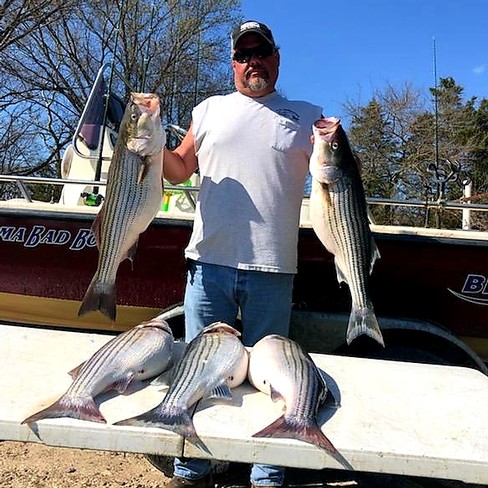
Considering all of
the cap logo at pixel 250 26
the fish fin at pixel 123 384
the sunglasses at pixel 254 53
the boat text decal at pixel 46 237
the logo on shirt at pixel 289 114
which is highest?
the cap logo at pixel 250 26

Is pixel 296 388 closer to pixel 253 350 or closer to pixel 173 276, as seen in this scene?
pixel 253 350

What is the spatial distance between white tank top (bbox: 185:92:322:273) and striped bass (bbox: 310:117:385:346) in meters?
0.17

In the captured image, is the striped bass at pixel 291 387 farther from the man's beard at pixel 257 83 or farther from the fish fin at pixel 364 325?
the man's beard at pixel 257 83

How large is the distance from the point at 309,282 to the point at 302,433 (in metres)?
1.74

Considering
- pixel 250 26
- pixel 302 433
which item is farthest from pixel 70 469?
pixel 250 26

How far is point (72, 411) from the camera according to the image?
6.44 ft

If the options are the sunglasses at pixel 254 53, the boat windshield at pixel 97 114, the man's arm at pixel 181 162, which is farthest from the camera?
the boat windshield at pixel 97 114

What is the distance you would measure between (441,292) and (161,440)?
214 centimetres

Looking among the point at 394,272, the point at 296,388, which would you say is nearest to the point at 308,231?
the point at 394,272

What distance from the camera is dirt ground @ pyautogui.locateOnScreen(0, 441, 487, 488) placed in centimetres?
347

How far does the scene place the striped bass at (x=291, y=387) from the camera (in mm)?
1901

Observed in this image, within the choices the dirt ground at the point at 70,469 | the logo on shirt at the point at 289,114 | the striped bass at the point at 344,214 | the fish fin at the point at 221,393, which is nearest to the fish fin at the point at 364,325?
the striped bass at the point at 344,214

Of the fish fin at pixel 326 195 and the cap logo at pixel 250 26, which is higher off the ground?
the cap logo at pixel 250 26

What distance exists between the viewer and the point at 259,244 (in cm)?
279
